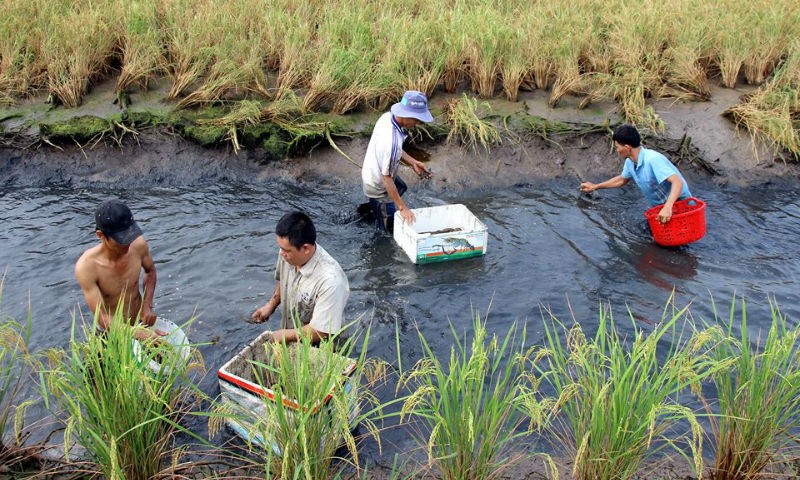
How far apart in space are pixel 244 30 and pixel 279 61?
647mm

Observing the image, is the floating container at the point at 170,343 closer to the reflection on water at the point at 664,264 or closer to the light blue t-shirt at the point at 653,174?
the reflection on water at the point at 664,264

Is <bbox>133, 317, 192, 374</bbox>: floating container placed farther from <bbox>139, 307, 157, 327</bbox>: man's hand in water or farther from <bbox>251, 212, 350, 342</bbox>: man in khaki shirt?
<bbox>251, 212, 350, 342</bbox>: man in khaki shirt

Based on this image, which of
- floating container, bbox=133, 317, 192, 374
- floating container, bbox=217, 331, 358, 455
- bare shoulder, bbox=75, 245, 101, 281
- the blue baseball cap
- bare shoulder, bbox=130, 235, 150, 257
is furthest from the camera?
the blue baseball cap

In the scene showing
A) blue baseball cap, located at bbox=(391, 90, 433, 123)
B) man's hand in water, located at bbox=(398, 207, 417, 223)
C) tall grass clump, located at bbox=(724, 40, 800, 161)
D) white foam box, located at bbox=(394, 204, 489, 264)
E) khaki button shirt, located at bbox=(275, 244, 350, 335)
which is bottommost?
white foam box, located at bbox=(394, 204, 489, 264)

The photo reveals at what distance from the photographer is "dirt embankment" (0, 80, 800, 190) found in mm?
8359

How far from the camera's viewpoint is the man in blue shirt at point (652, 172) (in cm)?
675

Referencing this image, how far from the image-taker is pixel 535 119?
9.23 meters

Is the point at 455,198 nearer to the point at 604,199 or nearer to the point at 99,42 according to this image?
the point at 604,199

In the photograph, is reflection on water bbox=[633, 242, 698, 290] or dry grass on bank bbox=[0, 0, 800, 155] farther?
dry grass on bank bbox=[0, 0, 800, 155]

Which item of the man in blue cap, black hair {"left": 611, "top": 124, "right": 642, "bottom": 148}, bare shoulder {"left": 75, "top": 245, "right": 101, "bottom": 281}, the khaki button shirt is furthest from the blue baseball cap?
bare shoulder {"left": 75, "top": 245, "right": 101, "bottom": 281}

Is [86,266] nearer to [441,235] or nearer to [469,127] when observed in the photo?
[441,235]

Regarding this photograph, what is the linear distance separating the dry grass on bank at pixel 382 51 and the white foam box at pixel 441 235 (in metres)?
2.41

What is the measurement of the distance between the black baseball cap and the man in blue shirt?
467 centimetres

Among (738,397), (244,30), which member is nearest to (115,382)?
(738,397)
